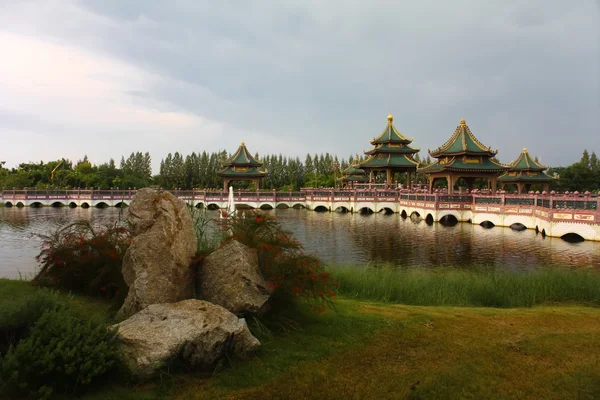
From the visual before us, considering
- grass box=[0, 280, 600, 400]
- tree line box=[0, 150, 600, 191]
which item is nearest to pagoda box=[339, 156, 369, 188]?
tree line box=[0, 150, 600, 191]

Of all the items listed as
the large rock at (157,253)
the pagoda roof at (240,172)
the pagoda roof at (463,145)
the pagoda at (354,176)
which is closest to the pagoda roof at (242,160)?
the pagoda roof at (240,172)

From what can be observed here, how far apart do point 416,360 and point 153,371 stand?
3.24 meters

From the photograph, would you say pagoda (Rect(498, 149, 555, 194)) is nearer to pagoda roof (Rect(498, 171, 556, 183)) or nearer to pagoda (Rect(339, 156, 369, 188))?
pagoda roof (Rect(498, 171, 556, 183))

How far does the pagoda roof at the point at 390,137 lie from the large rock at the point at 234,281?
41.3 m

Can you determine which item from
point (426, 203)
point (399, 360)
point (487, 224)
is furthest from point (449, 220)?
point (399, 360)

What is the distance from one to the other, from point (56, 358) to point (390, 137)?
4425 centimetres

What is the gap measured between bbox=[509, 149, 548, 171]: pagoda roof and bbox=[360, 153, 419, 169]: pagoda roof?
13808mm

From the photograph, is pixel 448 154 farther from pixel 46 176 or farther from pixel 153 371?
pixel 46 176

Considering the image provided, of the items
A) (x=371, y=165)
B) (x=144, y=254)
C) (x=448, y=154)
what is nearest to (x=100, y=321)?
(x=144, y=254)

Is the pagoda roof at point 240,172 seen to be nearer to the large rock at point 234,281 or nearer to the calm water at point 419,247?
the calm water at point 419,247

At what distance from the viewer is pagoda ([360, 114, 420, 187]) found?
4400 centimetres

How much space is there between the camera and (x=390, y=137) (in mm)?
45375

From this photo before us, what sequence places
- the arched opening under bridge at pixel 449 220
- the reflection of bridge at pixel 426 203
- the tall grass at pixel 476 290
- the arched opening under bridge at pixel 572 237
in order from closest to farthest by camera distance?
the tall grass at pixel 476 290 → the arched opening under bridge at pixel 572 237 → the reflection of bridge at pixel 426 203 → the arched opening under bridge at pixel 449 220

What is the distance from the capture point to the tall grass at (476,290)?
30.6 ft
